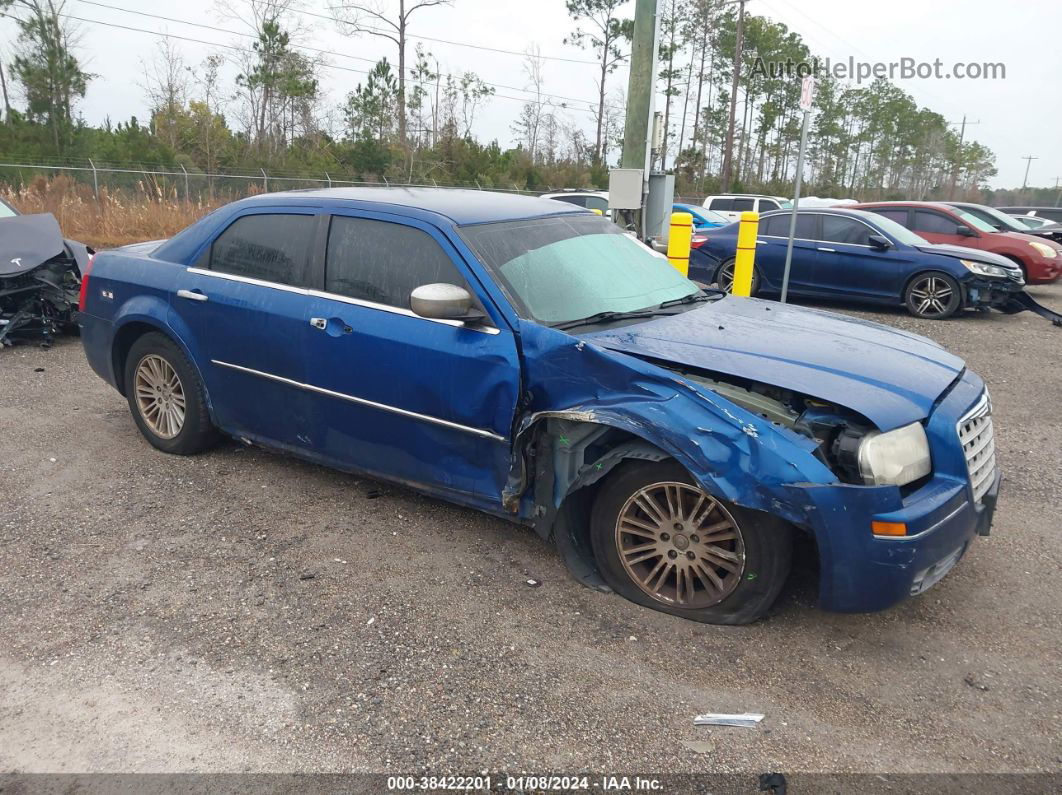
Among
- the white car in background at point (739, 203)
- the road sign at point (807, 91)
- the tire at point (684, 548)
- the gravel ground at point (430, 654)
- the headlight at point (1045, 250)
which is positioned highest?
the road sign at point (807, 91)

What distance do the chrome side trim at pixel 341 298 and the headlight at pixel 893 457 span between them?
1.65m

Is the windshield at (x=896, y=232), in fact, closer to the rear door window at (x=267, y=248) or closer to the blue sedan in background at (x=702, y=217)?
the blue sedan in background at (x=702, y=217)

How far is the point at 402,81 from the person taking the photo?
33.5 meters

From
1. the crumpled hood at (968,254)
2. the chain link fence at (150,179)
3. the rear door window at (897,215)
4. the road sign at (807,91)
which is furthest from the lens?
the chain link fence at (150,179)

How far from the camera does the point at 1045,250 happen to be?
13375 mm

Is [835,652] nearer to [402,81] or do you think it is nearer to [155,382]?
[155,382]

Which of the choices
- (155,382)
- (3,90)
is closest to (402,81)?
(3,90)

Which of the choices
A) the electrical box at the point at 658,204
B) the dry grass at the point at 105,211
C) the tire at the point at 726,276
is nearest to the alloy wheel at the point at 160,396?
the electrical box at the point at 658,204

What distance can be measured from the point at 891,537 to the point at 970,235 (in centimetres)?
1181

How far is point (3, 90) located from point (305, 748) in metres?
38.1

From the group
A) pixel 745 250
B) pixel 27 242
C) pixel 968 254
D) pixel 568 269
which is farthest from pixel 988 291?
pixel 27 242

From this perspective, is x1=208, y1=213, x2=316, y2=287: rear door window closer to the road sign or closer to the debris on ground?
the debris on ground

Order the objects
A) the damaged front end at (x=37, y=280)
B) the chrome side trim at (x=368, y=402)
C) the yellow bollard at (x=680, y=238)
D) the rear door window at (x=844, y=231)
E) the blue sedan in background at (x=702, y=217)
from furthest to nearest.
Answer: the blue sedan in background at (x=702, y=217) < the rear door window at (x=844, y=231) < the yellow bollard at (x=680, y=238) < the damaged front end at (x=37, y=280) < the chrome side trim at (x=368, y=402)

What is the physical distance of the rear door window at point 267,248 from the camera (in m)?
4.53
